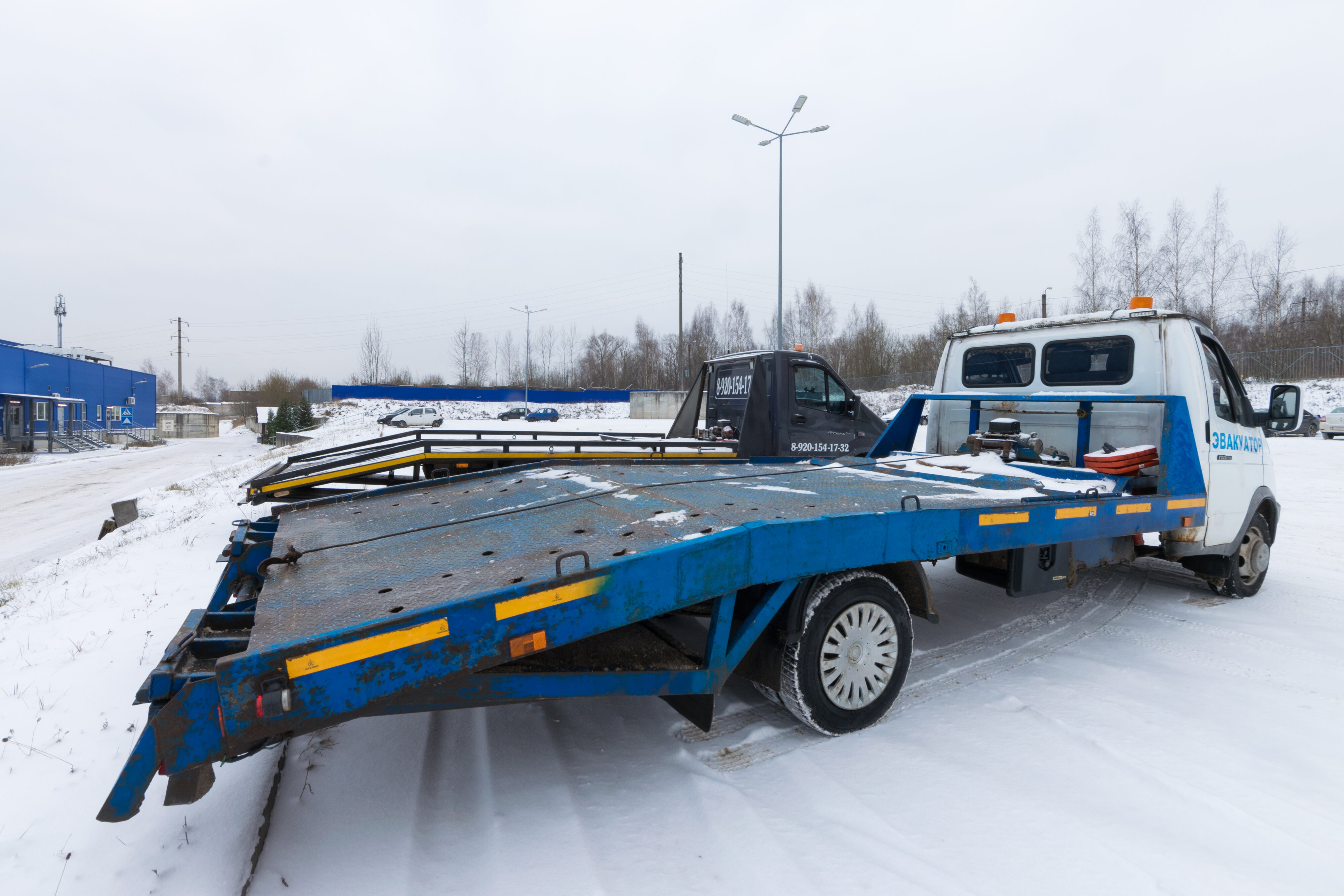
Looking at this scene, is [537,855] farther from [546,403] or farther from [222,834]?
[546,403]

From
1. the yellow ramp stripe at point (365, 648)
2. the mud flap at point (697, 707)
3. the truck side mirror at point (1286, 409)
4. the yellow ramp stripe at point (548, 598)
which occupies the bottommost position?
the mud flap at point (697, 707)

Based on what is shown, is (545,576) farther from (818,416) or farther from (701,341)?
(701,341)

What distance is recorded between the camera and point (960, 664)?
13.9 feet

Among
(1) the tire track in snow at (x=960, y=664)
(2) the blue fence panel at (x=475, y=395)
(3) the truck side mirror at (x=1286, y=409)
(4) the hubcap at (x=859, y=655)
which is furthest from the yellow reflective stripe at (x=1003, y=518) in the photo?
(2) the blue fence panel at (x=475, y=395)

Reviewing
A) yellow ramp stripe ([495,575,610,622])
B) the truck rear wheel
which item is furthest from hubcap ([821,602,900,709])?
yellow ramp stripe ([495,575,610,622])

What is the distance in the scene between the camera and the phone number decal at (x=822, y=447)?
796 cm

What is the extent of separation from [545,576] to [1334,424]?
31.8 m

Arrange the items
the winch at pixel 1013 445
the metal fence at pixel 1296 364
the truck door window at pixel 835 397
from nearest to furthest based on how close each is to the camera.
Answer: the winch at pixel 1013 445 → the truck door window at pixel 835 397 → the metal fence at pixel 1296 364

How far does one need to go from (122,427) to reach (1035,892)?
61.5 m

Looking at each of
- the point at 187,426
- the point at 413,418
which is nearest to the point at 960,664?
the point at 413,418

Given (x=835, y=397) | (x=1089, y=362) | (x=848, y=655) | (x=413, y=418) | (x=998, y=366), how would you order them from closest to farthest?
(x=848, y=655) → (x=1089, y=362) → (x=998, y=366) → (x=835, y=397) → (x=413, y=418)

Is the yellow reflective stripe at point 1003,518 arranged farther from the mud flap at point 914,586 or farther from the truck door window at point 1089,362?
the truck door window at point 1089,362

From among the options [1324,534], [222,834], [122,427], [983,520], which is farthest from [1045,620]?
[122,427]

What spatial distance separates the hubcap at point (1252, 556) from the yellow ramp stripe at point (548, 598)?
5634mm
